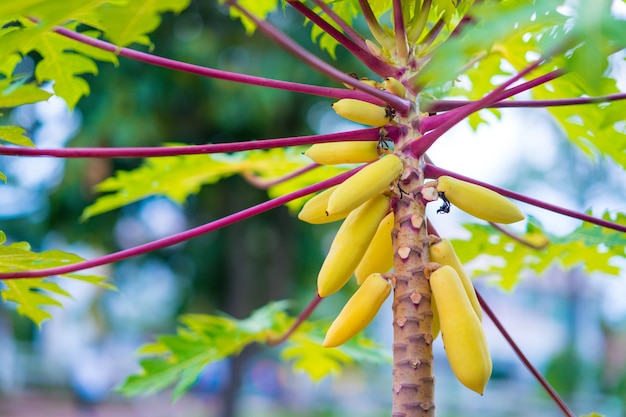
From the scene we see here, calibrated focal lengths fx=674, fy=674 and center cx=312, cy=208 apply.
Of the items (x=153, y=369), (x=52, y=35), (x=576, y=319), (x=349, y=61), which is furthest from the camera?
(x=576, y=319)

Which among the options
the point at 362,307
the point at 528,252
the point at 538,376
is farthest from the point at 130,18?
the point at 528,252

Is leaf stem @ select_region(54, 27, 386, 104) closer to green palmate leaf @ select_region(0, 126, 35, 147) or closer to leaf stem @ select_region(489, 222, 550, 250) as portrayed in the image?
green palmate leaf @ select_region(0, 126, 35, 147)

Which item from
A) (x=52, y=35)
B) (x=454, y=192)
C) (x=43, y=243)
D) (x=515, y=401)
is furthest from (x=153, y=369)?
(x=515, y=401)

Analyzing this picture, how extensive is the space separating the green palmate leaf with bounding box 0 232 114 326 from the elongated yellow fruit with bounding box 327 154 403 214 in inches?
13.7

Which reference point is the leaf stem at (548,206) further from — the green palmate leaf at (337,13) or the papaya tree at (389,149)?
the green palmate leaf at (337,13)

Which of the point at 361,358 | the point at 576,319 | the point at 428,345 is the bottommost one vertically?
the point at 428,345

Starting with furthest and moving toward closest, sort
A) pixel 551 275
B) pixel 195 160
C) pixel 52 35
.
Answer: pixel 551 275, pixel 195 160, pixel 52 35

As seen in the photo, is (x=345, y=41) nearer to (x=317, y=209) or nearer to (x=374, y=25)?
(x=374, y=25)

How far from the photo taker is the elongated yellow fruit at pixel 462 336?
0.70 m

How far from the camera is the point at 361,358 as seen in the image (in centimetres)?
134

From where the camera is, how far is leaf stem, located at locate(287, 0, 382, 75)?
812 millimetres

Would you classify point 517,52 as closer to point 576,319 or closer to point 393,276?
point 393,276

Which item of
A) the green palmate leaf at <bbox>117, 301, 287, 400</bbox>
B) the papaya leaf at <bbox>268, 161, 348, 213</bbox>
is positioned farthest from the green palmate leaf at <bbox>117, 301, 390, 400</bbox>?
the papaya leaf at <bbox>268, 161, 348, 213</bbox>

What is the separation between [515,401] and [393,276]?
13.3 m
